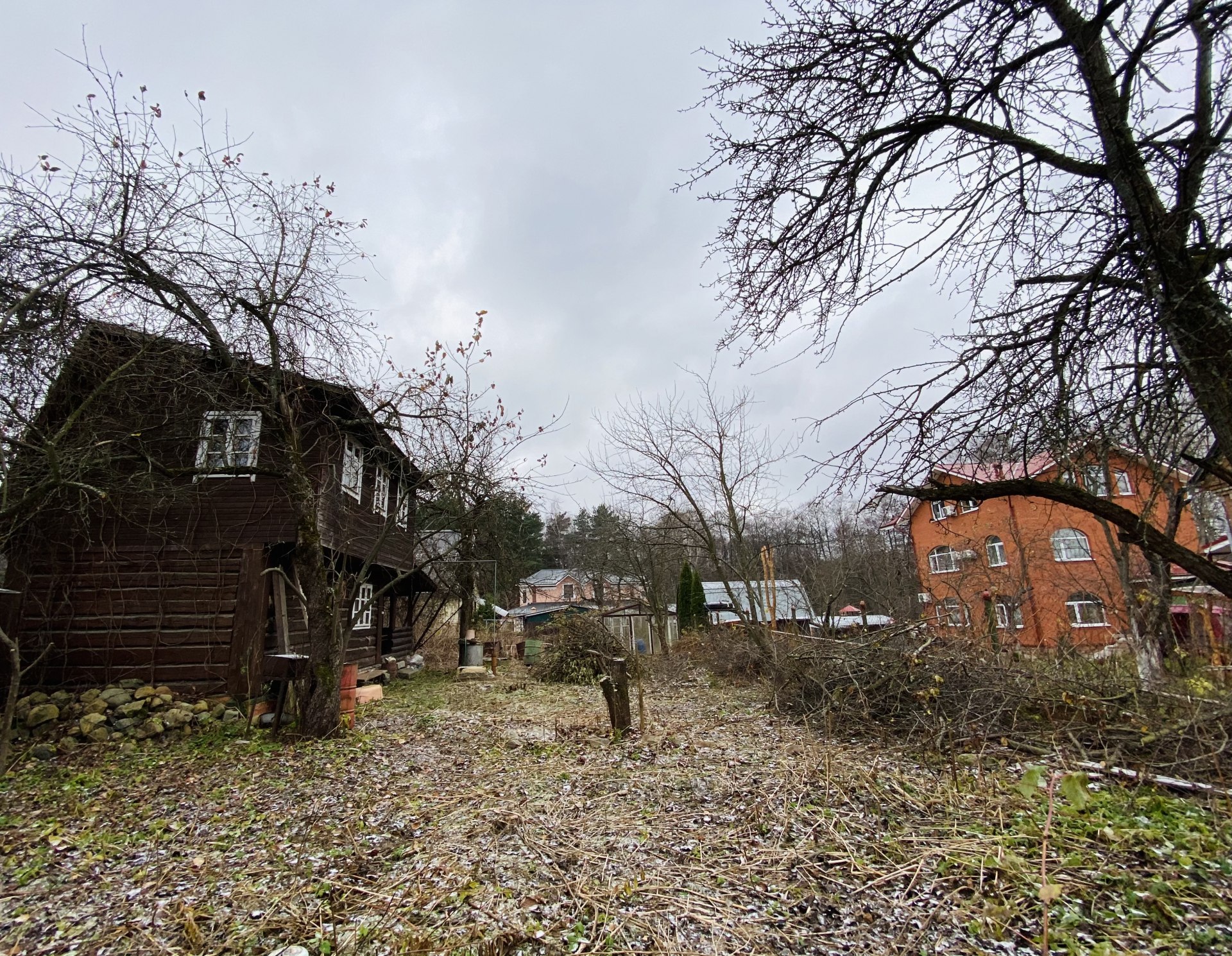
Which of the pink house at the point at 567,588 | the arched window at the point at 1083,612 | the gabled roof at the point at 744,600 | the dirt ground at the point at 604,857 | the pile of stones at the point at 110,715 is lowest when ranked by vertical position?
the dirt ground at the point at 604,857

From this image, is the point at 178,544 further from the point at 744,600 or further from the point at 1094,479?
the point at 744,600

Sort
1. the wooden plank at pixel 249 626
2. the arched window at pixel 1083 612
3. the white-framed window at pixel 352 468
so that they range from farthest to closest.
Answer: the arched window at pixel 1083 612 → the white-framed window at pixel 352 468 → the wooden plank at pixel 249 626

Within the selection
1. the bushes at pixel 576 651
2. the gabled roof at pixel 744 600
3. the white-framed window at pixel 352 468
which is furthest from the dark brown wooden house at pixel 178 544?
the gabled roof at pixel 744 600

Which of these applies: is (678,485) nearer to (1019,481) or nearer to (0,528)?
(1019,481)

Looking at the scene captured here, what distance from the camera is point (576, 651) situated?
12.4m

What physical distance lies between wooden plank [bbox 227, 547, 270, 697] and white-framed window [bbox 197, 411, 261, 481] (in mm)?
1296

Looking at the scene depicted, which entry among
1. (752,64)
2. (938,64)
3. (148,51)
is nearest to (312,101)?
(148,51)

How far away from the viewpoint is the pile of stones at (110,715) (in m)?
6.62

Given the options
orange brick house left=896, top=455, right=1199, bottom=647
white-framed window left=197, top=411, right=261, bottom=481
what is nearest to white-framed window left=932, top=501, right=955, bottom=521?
white-framed window left=197, top=411, right=261, bottom=481

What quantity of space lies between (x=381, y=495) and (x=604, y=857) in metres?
10.7

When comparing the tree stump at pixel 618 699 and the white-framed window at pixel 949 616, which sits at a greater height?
the white-framed window at pixel 949 616

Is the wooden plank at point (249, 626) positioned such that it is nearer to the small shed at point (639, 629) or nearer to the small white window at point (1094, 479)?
the small white window at point (1094, 479)

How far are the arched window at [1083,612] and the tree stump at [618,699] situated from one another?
1636 centimetres

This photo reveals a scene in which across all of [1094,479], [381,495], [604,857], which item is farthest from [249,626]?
[1094,479]
